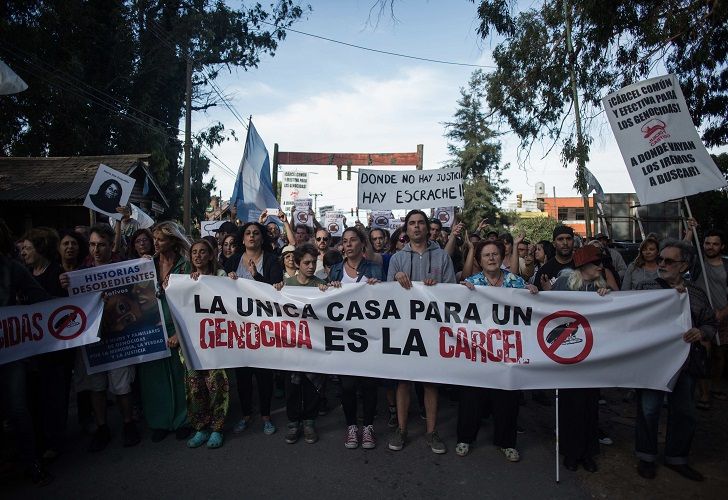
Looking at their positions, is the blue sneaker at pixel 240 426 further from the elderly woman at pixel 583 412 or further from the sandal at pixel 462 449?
the elderly woman at pixel 583 412

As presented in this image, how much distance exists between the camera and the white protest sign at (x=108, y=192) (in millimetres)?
6063

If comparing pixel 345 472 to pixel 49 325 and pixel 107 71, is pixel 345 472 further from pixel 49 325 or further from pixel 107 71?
pixel 107 71

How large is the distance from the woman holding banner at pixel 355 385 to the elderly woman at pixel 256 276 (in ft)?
2.30

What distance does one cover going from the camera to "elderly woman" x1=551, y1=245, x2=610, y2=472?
12.3 feet

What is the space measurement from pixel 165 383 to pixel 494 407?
298 centimetres

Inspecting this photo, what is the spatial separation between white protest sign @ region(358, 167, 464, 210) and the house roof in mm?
10099

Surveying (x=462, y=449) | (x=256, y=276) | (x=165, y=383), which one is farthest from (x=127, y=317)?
(x=462, y=449)

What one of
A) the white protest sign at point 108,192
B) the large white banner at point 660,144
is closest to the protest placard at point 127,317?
the white protest sign at point 108,192

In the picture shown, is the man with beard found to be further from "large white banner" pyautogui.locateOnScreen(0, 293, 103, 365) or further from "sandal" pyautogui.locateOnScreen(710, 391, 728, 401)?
"large white banner" pyautogui.locateOnScreen(0, 293, 103, 365)

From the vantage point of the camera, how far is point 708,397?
204 inches

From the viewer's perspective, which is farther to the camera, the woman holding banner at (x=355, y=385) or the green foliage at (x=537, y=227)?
the green foliage at (x=537, y=227)

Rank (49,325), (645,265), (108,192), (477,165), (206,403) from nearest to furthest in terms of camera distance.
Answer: (49,325), (206,403), (645,265), (108,192), (477,165)

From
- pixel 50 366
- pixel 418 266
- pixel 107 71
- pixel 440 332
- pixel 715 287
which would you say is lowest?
pixel 50 366

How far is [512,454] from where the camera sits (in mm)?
3895
